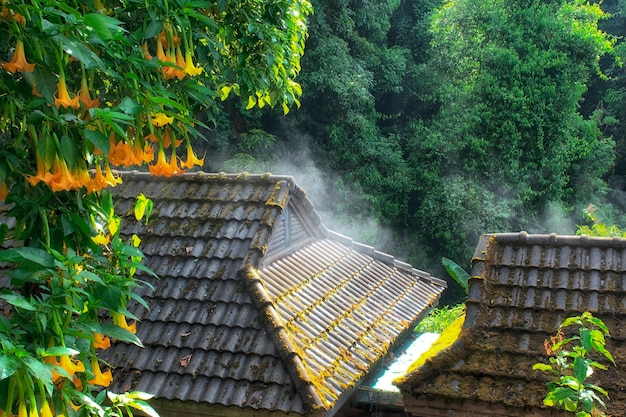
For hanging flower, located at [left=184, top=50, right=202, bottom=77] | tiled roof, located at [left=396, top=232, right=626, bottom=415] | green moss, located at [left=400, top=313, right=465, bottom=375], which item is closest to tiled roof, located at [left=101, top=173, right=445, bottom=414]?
green moss, located at [left=400, top=313, right=465, bottom=375]

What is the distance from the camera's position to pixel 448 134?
674 inches

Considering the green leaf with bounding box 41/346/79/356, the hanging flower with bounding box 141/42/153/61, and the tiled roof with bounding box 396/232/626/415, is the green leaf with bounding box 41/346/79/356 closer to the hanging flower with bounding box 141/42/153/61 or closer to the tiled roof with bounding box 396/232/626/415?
the hanging flower with bounding box 141/42/153/61

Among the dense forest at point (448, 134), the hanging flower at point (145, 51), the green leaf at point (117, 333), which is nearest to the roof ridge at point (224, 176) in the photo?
the hanging flower at point (145, 51)

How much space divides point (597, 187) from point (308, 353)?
52.1 feet

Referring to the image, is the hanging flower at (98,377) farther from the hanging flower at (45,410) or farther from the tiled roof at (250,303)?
the tiled roof at (250,303)

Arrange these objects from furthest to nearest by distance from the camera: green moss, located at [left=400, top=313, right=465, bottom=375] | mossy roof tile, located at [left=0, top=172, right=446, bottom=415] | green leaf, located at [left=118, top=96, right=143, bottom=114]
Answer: mossy roof tile, located at [left=0, top=172, right=446, bottom=415] < green moss, located at [left=400, top=313, right=465, bottom=375] < green leaf, located at [left=118, top=96, right=143, bottom=114]

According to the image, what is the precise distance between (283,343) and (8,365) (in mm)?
3269

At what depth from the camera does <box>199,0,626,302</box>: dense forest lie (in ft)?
53.3

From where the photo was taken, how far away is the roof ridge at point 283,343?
15.1ft

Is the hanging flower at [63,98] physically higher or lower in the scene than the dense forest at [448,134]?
lower

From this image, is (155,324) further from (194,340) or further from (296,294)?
(296,294)

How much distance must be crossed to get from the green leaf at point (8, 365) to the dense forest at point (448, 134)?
13.4 metres

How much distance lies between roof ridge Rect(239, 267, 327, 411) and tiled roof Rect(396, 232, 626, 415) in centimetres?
74

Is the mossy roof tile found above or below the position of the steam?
below
